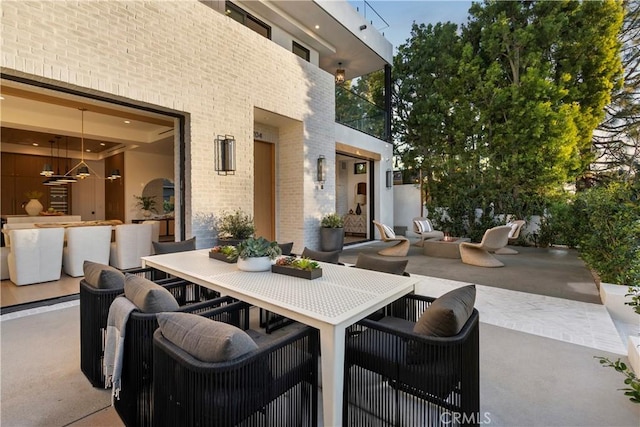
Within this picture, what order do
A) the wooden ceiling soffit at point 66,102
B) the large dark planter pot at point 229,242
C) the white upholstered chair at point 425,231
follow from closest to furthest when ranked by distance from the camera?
the wooden ceiling soffit at point 66,102, the large dark planter pot at point 229,242, the white upholstered chair at point 425,231

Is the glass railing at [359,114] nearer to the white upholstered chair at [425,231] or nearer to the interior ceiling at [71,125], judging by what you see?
the white upholstered chair at [425,231]

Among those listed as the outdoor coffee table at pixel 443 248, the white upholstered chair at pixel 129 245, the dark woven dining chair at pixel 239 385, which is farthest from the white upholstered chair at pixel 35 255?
the outdoor coffee table at pixel 443 248

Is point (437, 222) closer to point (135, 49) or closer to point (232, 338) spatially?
point (135, 49)

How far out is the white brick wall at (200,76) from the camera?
151 inches

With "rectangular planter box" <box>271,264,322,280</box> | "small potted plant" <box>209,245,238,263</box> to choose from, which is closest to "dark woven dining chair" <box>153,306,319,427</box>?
"rectangular planter box" <box>271,264,322,280</box>

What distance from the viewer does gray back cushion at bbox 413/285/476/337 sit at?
1591 mm

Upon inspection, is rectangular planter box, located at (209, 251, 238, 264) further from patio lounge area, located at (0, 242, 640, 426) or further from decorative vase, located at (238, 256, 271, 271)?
patio lounge area, located at (0, 242, 640, 426)

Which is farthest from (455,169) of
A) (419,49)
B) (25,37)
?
(25,37)

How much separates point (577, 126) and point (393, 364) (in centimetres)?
1070

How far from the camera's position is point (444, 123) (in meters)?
10.6

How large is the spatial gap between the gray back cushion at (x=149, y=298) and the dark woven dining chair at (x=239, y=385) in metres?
0.34

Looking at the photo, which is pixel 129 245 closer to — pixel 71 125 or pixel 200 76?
pixel 200 76

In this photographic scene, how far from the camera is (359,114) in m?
9.81

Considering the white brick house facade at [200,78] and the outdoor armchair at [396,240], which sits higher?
the white brick house facade at [200,78]
